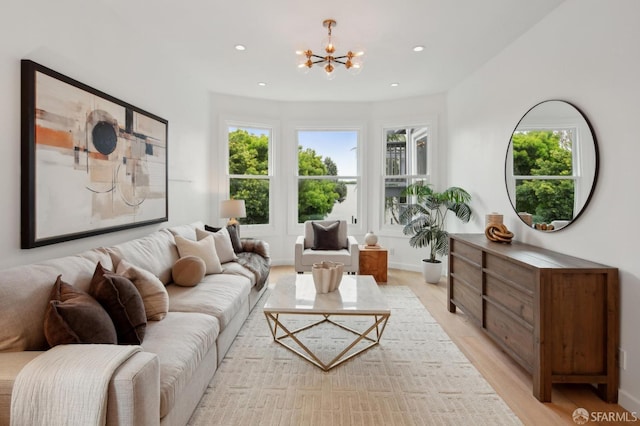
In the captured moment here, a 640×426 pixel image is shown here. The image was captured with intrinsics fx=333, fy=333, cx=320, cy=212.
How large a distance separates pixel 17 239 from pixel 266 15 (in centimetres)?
246

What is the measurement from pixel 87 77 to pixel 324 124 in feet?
11.9

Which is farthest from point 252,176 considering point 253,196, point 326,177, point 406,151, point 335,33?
point 335,33

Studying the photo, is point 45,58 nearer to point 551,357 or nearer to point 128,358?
point 128,358

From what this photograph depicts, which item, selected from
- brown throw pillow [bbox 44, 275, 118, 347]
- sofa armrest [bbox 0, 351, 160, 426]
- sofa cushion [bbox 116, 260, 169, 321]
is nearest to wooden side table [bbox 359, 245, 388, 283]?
sofa cushion [bbox 116, 260, 169, 321]

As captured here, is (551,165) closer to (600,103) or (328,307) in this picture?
(600,103)

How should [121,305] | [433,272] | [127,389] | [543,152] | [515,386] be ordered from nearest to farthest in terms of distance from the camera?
[127,389], [121,305], [515,386], [543,152], [433,272]

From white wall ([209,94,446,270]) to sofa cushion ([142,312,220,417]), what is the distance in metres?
3.32

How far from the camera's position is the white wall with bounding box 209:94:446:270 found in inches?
213

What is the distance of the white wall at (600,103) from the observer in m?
2.01

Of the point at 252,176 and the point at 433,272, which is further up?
the point at 252,176

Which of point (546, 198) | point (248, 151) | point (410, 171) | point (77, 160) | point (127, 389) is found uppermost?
point (248, 151)

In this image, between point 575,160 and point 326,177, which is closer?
point 575,160

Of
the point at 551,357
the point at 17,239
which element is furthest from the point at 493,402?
the point at 17,239

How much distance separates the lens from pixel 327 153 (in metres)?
5.72
